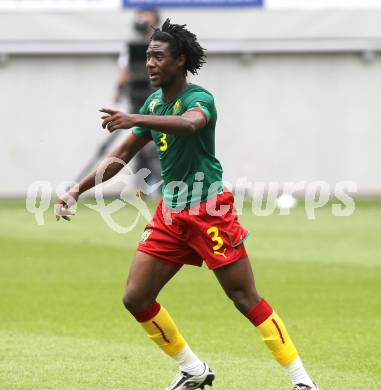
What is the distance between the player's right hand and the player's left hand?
1.45 metres

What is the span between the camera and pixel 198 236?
8336 mm

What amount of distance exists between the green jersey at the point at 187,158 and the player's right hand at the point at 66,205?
2.50 ft

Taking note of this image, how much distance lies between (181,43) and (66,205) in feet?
5.02

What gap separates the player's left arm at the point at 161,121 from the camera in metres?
7.38

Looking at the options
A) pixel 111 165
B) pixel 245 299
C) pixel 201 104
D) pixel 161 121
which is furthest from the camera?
pixel 111 165

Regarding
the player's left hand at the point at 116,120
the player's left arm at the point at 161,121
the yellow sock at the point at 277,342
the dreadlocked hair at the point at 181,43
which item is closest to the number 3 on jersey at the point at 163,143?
the player's left arm at the point at 161,121

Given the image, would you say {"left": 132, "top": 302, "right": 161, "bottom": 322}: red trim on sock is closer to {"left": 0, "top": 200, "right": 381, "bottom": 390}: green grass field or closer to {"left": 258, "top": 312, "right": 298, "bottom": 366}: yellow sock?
{"left": 0, "top": 200, "right": 381, "bottom": 390}: green grass field

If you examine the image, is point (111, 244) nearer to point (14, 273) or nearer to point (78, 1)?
point (14, 273)

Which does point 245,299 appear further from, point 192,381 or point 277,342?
point 192,381

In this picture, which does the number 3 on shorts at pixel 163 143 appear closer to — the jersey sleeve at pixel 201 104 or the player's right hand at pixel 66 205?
the jersey sleeve at pixel 201 104

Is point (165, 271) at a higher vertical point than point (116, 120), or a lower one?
lower

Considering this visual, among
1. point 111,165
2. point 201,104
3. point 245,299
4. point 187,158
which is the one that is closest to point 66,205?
Answer: point 111,165

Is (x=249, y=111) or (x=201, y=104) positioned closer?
(x=201, y=104)

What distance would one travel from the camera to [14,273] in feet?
51.0
